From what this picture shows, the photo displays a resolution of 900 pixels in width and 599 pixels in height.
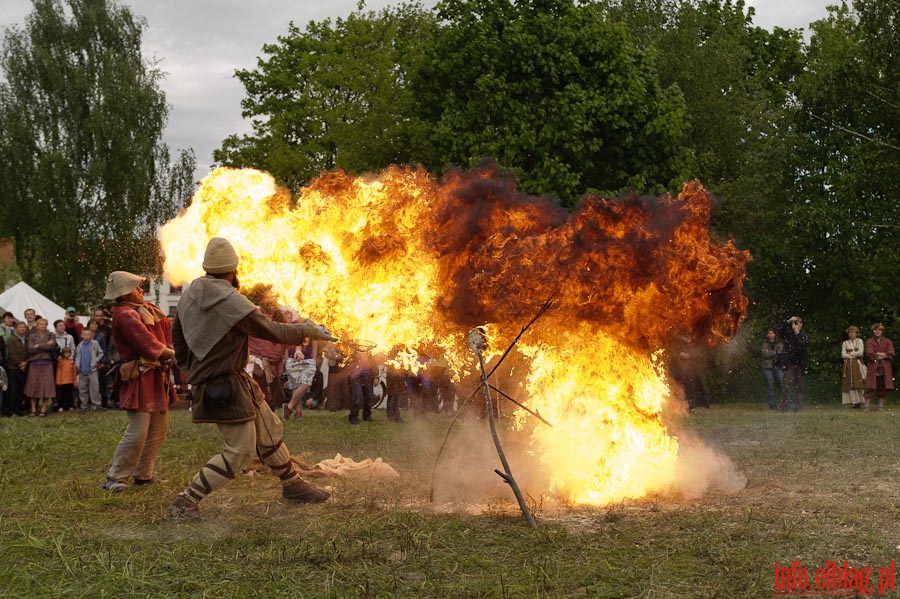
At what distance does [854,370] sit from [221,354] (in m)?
17.5

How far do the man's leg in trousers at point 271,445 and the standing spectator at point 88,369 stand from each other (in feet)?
41.0

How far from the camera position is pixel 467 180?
8023 millimetres

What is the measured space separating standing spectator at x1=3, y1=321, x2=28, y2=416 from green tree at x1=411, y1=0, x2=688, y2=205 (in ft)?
38.8

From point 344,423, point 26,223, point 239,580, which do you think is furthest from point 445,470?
point 26,223

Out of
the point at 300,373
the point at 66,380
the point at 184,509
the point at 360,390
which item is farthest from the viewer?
the point at 66,380

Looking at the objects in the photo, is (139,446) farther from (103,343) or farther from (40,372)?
(103,343)

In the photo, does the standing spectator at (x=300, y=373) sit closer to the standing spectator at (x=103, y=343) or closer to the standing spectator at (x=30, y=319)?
the standing spectator at (x=103, y=343)

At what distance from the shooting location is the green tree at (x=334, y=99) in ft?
101

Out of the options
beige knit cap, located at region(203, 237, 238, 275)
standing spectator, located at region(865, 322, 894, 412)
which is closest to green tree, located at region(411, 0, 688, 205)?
standing spectator, located at region(865, 322, 894, 412)

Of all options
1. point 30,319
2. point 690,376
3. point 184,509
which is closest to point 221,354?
point 184,509

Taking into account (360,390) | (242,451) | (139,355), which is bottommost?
(242,451)

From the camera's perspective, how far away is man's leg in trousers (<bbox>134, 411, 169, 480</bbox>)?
9.05m

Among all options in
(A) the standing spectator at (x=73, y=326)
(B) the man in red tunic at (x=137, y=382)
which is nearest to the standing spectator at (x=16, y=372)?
(A) the standing spectator at (x=73, y=326)

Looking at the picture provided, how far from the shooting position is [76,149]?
3925 cm
